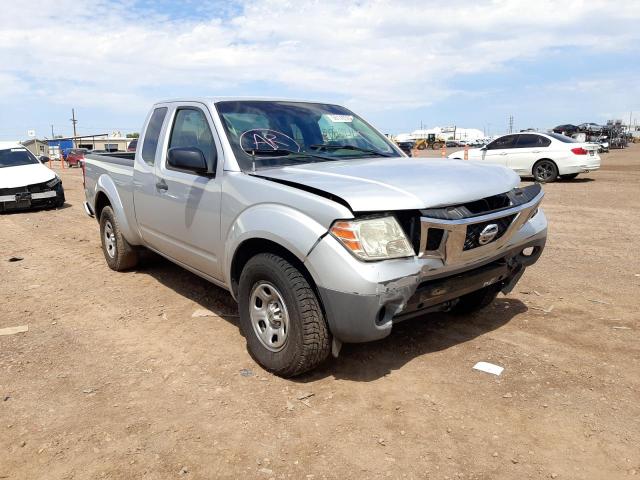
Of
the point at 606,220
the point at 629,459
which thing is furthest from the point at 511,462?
the point at 606,220

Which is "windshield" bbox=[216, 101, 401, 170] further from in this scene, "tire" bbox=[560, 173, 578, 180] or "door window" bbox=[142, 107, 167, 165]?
"tire" bbox=[560, 173, 578, 180]

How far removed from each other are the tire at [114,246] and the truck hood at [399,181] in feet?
9.24

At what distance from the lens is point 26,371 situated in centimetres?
369

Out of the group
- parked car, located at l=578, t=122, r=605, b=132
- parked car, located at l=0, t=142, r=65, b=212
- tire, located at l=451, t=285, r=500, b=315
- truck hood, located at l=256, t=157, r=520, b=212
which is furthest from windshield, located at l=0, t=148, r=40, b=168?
parked car, located at l=578, t=122, r=605, b=132

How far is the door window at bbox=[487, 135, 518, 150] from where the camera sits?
51.5 ft

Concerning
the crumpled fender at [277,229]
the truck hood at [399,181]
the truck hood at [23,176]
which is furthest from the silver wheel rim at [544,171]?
the crumpled fender at [277,229]

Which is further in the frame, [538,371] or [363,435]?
[538,371]

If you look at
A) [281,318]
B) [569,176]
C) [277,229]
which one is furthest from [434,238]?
[569,176]

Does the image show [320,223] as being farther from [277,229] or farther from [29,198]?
[29,198]

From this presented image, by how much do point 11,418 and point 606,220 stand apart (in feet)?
30.3

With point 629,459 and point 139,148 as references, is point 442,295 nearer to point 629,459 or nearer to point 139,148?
point 629,459

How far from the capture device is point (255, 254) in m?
3.53

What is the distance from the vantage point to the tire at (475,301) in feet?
13.9

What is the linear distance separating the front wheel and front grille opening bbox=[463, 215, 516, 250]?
1320 centimetres
